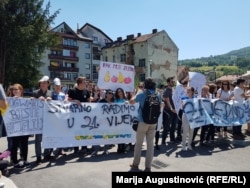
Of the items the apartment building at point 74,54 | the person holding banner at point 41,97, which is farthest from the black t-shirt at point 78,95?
the apartment building at point 74,54

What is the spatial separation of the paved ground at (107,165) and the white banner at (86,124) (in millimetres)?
422

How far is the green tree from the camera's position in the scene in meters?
30.5

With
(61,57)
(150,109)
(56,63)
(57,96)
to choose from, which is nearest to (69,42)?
(61,57)

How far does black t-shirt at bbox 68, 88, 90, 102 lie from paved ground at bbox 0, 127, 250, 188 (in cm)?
142

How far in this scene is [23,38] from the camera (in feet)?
98.6

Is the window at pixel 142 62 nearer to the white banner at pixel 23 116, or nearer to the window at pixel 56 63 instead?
the window at pixel 56 63

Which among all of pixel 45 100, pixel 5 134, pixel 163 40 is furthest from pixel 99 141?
pixel 163 40

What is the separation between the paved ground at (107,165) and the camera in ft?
19.3

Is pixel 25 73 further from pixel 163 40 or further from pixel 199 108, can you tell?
pixel 163 40

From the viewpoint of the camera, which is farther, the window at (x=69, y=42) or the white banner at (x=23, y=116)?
the window at (x=69, y=42)

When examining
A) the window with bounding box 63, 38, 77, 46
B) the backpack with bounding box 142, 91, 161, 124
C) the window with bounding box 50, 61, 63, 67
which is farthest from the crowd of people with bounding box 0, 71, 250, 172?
the window with bounding box 63, 38, 77, 46

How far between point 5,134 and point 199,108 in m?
5.24

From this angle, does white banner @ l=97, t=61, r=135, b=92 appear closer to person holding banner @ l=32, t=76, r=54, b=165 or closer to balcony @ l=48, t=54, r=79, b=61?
person holding banner @ l=32, t=76, r=54, b=165

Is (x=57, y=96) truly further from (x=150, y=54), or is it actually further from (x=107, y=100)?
(x=150, y=54)
